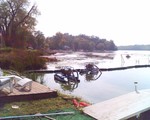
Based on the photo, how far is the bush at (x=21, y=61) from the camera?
18828 mm

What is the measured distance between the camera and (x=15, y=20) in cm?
3180

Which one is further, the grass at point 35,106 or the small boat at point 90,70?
the small boat at point 90,70

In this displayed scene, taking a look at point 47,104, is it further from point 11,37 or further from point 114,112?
point 11,37

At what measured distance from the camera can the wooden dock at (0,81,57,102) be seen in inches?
254

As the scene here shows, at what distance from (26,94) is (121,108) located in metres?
2.60

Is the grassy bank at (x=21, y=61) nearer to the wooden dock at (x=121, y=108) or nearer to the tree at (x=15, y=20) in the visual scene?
the tree at (x=15, y=20)

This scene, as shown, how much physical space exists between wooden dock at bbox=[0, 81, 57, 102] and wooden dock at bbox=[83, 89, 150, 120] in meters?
1.56

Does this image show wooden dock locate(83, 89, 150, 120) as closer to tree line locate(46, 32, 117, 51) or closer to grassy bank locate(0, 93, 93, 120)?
grassy bank locate(0, 93, 93, 120)

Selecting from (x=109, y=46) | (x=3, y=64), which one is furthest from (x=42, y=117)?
(x=109, y=46)

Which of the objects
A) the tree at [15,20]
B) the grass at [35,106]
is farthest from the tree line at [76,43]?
the grass at [35,106]

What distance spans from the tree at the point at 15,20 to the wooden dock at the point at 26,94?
25.0 meters

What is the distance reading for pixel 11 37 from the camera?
103ft

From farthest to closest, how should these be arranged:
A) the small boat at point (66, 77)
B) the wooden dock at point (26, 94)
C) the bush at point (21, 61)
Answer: the bush at point (21, 61) < the small boat at point (66, 77) < the wooden dock at point (26, 94)

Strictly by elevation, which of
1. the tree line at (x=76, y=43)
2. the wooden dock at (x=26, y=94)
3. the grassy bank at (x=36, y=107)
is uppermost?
the tree line at (x=76, y=43)
